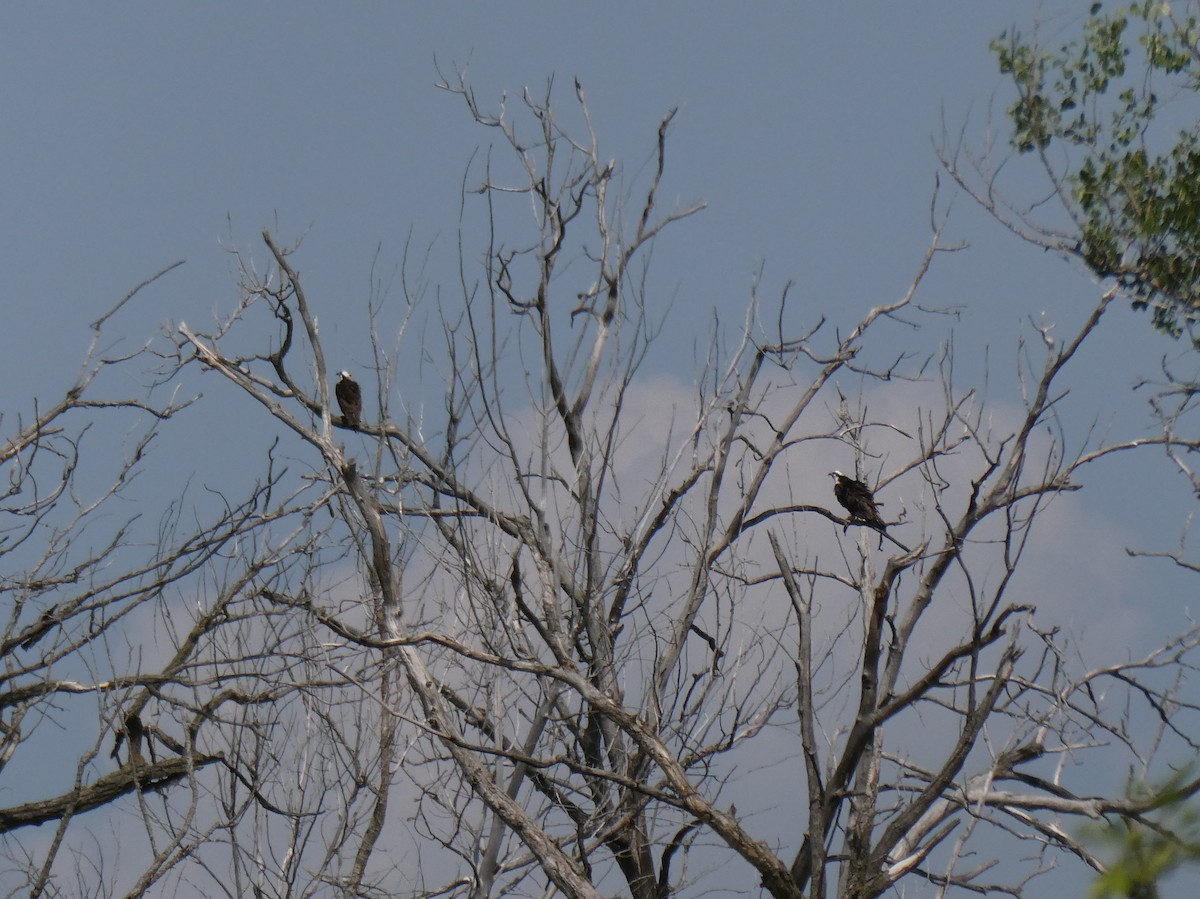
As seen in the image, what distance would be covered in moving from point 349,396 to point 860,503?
12.7 ft

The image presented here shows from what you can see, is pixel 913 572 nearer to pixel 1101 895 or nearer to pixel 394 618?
pixel 394 618

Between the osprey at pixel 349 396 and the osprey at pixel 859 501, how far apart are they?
357 centimetres

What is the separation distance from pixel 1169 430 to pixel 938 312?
207cm

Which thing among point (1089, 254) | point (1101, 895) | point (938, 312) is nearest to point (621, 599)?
point (938, 312)

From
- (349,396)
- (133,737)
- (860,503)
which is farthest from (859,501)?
(133,737)

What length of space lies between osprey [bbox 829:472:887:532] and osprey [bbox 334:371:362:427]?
3.57 meters

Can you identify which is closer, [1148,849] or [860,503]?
[1148,849]

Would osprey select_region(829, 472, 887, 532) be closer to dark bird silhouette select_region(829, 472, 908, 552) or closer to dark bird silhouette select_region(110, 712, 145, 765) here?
dark bird silhouette select_region(829, 472, 908, 552)

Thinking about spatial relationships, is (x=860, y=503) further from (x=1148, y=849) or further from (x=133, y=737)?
(x=1148, y=849)

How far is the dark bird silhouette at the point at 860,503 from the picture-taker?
28.6 ft

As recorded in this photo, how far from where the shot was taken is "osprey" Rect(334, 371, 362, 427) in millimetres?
9109

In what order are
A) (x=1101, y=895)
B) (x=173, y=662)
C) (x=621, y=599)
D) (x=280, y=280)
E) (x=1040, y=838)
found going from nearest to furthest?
(x=1101, y=895) < (x=1040, y=838) < (x=621, y=599) < (x=280, y=280) < (x=173, y=662)

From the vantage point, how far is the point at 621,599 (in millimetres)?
8516

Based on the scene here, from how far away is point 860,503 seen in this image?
346 inches
